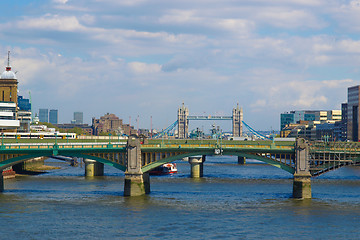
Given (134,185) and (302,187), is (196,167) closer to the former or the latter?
(134,185)

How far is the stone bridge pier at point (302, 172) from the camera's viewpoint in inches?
3666

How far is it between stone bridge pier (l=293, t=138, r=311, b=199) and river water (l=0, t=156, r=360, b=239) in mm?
1764

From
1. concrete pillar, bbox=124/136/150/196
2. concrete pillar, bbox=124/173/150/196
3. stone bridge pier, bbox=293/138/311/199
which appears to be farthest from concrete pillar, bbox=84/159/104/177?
stone bridge pier, bbox=293/138/311/199

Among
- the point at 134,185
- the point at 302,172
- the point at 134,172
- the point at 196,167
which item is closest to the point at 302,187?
the point at 302,172

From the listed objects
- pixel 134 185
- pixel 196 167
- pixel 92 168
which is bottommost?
pixel 134 185

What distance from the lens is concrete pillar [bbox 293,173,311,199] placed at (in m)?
93.0

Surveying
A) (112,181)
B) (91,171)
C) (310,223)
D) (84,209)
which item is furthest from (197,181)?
(310,223)

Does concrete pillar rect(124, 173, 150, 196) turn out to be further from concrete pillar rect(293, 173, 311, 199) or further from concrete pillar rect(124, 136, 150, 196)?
concrete pillar rect(293, 173, 311, 199)

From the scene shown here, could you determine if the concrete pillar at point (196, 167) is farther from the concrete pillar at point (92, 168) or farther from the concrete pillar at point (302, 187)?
the concrete pillar at point (302, 187)

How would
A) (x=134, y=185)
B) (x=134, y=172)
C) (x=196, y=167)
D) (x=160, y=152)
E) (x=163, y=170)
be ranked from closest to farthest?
1. (x=134, y=185)
2. (x=134, y=172)
3. (x=160, y=152)
4. (x=196, y=167)
5. (x=163, y=170)

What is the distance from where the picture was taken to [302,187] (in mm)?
93188

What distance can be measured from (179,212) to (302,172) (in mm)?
22398

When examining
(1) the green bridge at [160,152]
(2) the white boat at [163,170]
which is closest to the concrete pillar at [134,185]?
(1) the green bridge at [160,152]

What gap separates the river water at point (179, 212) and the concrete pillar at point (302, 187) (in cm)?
153
